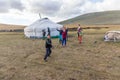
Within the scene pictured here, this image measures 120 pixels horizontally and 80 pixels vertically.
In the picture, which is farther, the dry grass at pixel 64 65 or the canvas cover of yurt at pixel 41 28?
the canvas cover of yurt at pixel 41 28

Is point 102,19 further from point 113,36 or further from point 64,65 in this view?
point 64,65

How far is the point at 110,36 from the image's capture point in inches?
1194

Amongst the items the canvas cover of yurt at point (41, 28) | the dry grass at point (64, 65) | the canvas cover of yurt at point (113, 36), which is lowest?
the dry grass at point (64, 65)

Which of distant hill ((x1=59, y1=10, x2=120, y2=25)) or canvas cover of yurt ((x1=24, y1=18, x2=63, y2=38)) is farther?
distant hill ((x1=59, y1=10, x2=120, y2=25))

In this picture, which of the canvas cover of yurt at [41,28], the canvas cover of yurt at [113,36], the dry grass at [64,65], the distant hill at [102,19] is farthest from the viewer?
the distant hill at [102,19]

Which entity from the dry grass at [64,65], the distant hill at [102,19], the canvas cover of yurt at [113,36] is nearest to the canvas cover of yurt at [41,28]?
the canvas cover of yurt at [113,36]

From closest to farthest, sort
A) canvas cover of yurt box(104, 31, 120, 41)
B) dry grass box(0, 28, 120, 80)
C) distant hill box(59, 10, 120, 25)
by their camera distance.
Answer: dry grass box(0, 28, 120, 80) < canvas cover of yurt box(104, 31, 120, 41) < distant hill box(59, 10, 120, 25)

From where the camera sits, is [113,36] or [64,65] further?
[113,36]

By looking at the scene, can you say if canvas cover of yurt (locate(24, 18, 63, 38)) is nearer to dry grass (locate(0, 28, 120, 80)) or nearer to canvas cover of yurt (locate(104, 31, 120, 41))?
canvas cover of yurt (locate(104, 31, 120, 41))

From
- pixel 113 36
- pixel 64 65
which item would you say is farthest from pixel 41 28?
pixel 64 65

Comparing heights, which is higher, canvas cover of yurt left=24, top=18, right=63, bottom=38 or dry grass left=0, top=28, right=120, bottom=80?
canvas cover of yurt left=24, top=18, right=63, bottom=38

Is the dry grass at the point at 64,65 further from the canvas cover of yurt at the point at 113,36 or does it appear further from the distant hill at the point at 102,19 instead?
the distant hill at the point at 102,19

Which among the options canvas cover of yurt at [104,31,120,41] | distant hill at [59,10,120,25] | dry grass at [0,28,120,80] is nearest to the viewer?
dry grass at [0,28,120,80]

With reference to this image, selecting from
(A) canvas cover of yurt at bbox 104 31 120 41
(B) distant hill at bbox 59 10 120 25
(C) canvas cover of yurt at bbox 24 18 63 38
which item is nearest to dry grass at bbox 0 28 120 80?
(A) canvas cover of yurt at bbox 104 31 120 41
